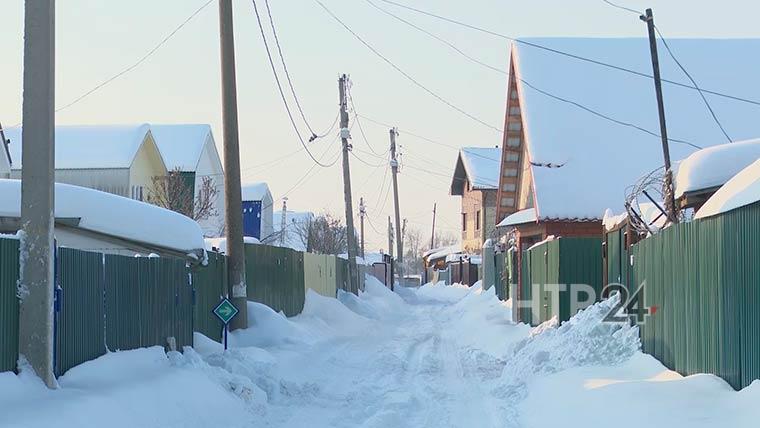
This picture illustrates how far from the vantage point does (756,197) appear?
314 inches

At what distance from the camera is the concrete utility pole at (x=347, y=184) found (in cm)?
3784

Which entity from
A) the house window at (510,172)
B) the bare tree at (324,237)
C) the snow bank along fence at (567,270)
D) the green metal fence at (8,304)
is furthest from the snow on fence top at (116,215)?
the bare tree at (324,237)

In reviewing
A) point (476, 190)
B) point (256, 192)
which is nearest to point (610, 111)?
point (476, 190)

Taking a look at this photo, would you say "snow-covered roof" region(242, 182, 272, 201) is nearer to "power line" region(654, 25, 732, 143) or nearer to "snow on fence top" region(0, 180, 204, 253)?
"power line" region(654, 25, 732, 143)

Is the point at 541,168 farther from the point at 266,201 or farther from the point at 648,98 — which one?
the point at 266,201

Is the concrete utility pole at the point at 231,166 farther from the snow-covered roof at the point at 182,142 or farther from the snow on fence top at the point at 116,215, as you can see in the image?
the snow-covered roof at the point at 182,142

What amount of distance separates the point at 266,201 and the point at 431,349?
162 ft

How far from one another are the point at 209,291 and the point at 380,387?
3947 millimetres

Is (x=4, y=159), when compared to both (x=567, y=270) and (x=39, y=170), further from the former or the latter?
(x=39, y=170)

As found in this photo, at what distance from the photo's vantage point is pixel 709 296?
31.7ft

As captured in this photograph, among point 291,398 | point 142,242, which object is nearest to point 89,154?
point 142,242

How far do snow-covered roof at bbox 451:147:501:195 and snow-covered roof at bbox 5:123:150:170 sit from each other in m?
23.3

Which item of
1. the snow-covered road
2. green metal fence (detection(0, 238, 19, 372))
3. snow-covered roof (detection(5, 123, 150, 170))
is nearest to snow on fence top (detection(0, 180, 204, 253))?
the snow-covered road

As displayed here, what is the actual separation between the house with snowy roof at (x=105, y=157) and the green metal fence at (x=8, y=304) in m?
29.7
